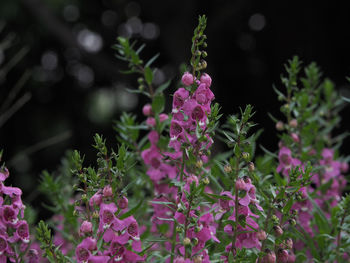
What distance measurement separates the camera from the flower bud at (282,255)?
0.89 meters

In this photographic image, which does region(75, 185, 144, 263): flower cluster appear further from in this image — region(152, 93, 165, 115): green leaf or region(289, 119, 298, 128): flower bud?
region(289, 119, 298, 128): flower bud

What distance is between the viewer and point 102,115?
6836mm

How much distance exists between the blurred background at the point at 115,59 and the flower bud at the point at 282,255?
3668 mm

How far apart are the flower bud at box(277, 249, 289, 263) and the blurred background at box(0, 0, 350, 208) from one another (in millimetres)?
3668

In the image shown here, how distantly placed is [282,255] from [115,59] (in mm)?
5664

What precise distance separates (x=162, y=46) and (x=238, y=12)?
45.6 inches

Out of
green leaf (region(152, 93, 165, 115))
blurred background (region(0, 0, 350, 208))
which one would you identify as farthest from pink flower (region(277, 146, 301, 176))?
blurred background (region(0, 0, 350, 208))

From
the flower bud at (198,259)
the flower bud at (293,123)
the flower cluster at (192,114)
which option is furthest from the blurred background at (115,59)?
the flower bud at (198,259)

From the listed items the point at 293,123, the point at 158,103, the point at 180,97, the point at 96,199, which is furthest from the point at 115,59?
the point at 96,199

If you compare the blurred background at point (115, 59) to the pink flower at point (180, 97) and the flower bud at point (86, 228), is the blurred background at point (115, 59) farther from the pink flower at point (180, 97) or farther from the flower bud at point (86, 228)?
the flower bud at point (86, 228)

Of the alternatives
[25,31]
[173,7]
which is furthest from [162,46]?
[25,31]

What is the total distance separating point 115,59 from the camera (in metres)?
6.34

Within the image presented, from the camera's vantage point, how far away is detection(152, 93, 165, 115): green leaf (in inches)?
53.4

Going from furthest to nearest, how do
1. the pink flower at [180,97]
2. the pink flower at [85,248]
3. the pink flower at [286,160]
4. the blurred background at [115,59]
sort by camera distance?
the blurred background at [115,59]
the pink flower at [286,160]
the pink flower at [180,97]
the pink flower at [85,248]
